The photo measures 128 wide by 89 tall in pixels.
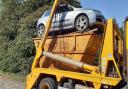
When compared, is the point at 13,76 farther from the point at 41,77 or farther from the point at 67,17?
the point at 41,77

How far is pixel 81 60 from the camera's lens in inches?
489

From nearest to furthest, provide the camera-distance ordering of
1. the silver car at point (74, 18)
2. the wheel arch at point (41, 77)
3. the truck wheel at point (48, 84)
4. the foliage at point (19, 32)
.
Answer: the truck wheel at point (48, 84), the wheel arch at point (41, 77), the silver car at point (74, 18), the foliage at point (19, 32)

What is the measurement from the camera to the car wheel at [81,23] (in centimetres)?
1384

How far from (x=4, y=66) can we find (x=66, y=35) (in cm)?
1477

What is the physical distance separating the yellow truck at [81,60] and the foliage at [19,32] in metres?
10.4

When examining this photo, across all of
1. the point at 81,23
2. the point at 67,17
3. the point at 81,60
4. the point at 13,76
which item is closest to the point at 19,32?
the point at 13,76

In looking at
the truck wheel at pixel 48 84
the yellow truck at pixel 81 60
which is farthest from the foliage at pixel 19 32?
the truck wheel at pixel 48 84

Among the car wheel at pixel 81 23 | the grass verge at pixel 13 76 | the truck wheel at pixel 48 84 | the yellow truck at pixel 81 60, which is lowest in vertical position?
the grass verge at pixel 13 76

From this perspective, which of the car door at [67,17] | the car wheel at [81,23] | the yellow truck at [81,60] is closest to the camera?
the yellow truck at [81,60]

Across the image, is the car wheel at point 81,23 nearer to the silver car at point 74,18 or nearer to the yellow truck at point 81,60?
the silver car at point 74,18

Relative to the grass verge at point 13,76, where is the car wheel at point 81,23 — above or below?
above

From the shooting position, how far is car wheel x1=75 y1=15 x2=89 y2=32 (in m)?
13.8

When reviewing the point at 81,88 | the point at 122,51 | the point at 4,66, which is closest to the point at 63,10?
the point at 81,88

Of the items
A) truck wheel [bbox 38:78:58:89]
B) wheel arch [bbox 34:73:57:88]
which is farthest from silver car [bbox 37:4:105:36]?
truck wheel [bbox 38:78:58:89]
